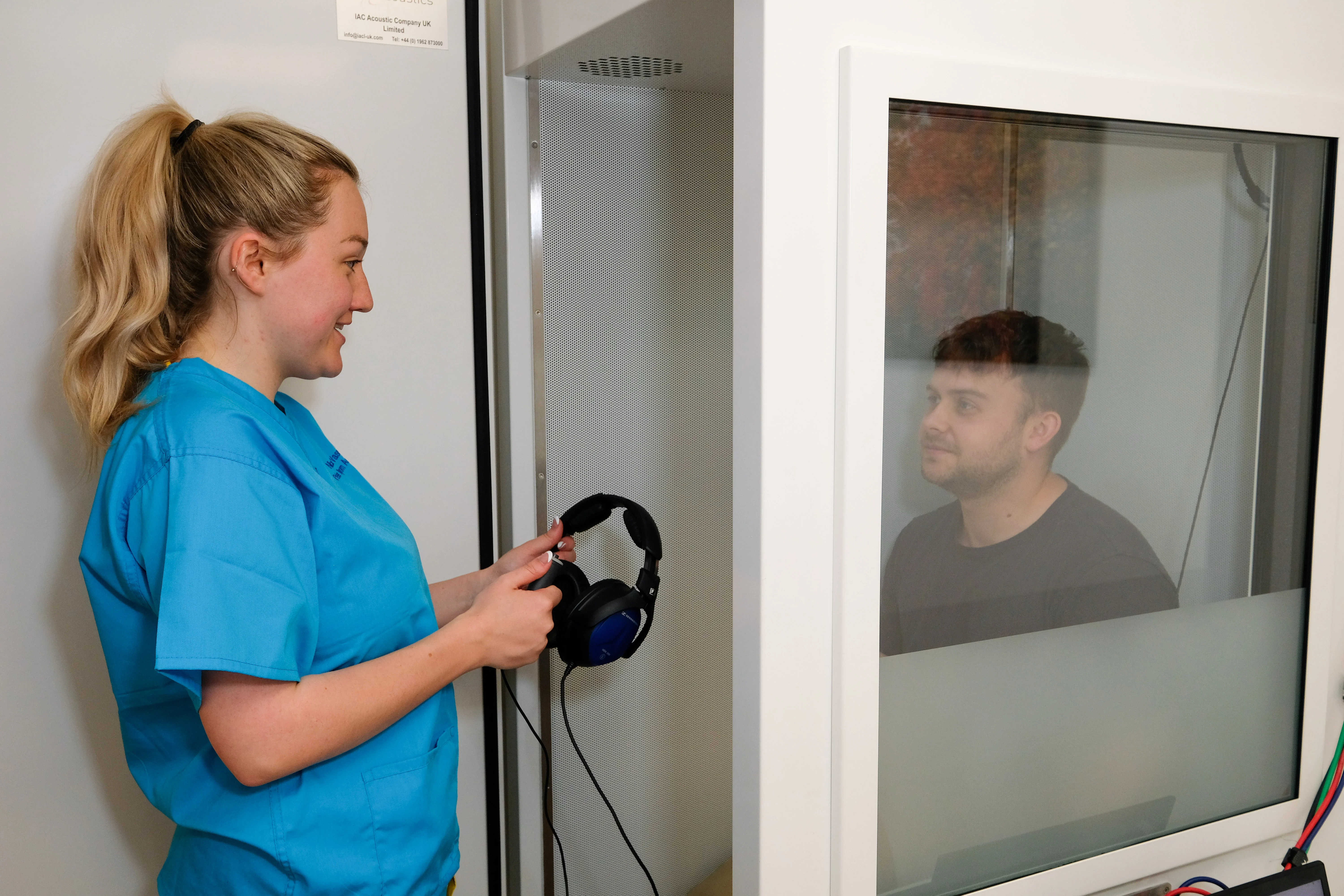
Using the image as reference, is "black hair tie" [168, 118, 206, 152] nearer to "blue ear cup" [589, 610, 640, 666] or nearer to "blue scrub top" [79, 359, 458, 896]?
"blue scrub top" [79, 359, 458, 896]

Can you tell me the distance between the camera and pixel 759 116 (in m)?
0.77

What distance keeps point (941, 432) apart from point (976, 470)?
0.07 metres

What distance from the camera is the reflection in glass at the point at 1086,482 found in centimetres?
91

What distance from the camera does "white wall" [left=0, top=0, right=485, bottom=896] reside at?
1.16 metres

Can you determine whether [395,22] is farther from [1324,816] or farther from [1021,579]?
[1324,816]

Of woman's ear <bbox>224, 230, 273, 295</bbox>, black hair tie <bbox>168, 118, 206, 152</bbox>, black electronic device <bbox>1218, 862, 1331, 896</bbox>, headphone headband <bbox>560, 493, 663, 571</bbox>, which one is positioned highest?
black hair tie <bbox>168, 118, 206, 152</bbox>

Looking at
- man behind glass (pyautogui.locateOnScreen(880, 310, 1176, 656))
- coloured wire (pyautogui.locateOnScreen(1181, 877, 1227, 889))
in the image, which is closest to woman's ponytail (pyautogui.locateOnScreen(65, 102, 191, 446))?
man behind glass (pyautogui.locateOnScreen(880, 310, 1176, 656))

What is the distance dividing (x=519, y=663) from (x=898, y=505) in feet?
1.51

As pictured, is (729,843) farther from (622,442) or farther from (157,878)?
(157,878)

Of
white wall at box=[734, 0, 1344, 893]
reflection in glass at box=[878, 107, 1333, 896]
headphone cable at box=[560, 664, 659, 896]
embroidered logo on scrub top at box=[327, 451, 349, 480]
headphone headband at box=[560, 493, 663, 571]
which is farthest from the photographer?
headphone cable at box=[560, 664, 659, 896]

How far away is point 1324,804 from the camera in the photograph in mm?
1229

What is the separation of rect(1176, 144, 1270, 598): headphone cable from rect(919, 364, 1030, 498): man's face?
12.1 inches

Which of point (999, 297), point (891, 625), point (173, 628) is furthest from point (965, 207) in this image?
point (173, 628)

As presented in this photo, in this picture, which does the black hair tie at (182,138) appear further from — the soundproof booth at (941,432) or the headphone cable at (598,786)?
the headphone cable at (598,786)
